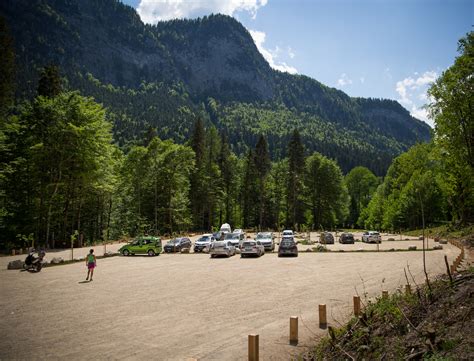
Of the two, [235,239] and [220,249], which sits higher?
[235,239]

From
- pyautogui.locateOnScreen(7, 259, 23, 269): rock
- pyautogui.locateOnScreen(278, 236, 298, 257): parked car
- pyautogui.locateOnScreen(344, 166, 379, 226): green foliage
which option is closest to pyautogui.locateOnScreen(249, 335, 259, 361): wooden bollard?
pyautogui.locateOnScreen(7, 259, 23, 269): rock

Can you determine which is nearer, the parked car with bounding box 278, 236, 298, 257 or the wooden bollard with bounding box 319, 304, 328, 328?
the wooden bollard with bounding box 319, 304, 328, 328

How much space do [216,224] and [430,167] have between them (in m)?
48.6

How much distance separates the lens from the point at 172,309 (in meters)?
12.7

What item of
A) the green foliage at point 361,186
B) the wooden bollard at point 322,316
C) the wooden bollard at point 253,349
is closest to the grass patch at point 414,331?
the wooden bollard at point 322,316

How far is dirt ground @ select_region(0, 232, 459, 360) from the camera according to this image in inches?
356

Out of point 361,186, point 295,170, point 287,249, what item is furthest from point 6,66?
point 361,186

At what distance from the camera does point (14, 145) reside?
3919cm

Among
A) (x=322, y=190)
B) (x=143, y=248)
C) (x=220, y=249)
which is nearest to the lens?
(x=220, y=249)

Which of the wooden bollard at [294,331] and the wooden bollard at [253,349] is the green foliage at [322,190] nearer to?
the wooden bollard at [294,331]

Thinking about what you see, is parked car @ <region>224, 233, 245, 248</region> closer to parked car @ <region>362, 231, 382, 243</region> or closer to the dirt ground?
the dirt ground

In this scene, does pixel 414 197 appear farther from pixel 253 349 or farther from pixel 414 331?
pixel 253 349

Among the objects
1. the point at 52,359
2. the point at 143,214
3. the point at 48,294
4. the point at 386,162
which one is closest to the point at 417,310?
the point at 52,359

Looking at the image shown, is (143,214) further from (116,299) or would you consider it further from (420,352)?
(420,352)
